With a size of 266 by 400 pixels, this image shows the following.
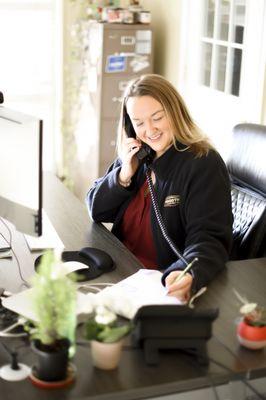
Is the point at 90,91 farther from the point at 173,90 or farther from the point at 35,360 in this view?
the point at 35,360

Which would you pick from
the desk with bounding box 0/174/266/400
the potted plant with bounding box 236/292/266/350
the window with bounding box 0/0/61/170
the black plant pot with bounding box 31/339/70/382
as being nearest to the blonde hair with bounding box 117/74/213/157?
the desk with bounding box 0/174/266/400

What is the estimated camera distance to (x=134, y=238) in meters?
2.23

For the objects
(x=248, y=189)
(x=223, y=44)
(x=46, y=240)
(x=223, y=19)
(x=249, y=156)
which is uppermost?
(x=223, y=19)

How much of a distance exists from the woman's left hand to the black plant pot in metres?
0.45

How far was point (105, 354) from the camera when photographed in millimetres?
1319

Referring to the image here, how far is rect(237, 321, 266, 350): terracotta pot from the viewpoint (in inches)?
56.0

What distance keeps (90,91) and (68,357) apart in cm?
327

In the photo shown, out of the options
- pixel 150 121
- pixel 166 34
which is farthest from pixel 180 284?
pixel 166 34

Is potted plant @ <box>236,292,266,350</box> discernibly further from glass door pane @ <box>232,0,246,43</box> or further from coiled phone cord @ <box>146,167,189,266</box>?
glass door pane @ <box>232,0,246,43</box>

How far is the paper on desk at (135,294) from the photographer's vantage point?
5.11ft

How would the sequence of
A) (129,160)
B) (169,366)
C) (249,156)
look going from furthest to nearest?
(249,156) < (129,160) < (169,366)

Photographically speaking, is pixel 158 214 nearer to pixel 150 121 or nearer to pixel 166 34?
pixel 150 121

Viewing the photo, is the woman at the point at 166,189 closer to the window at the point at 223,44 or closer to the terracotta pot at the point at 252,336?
the terracotta pot at the point at 252,336

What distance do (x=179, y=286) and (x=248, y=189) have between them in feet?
2.55
